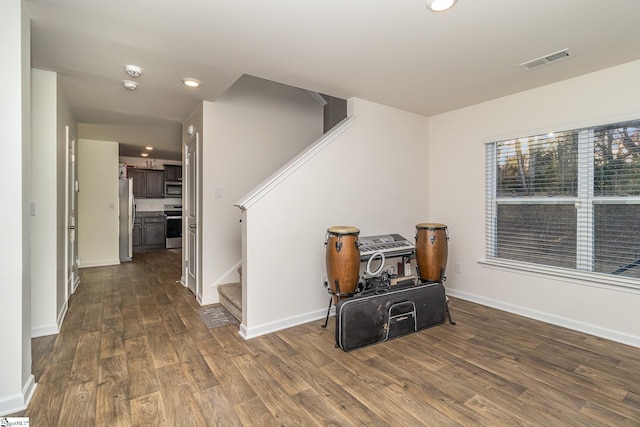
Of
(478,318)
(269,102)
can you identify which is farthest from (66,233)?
(478,318)

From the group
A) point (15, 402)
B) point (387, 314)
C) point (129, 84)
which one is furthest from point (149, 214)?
point (387, 314)

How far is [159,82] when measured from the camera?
286 cm

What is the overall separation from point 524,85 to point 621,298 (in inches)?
79.3

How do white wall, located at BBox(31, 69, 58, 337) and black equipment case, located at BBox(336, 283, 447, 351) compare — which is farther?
white wall, located at BBox(31, 69, 58, 337)

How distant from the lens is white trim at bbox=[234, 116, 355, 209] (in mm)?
2629

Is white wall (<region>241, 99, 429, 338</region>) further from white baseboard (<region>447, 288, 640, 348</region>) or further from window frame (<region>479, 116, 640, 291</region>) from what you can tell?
window frame (<region>479, 116, 640, 291</region>)

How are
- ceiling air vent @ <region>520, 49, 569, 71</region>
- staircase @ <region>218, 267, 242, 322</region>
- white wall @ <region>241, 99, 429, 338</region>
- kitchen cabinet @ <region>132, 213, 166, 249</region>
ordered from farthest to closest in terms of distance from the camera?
kitchen cabinet @ <region>132, 213, 166, 249</region> < staircase @ <region>218, 267, 242, 322</region> < white wall @ <region>241, 99, 429, 338</region> < ceiling air vent @ <region>520, 49, 569, 71</region>

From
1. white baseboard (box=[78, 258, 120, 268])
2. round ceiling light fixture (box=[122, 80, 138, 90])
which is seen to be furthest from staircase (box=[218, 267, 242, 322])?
white baseboard (box=[78, 258, 120, 268])

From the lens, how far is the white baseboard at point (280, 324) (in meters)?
2.62

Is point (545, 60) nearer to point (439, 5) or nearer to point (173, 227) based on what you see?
point (439, 5)

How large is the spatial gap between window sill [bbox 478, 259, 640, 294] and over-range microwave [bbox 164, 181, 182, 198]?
7118 mm

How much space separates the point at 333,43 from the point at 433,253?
6.87 feet

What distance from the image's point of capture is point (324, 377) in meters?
2.02

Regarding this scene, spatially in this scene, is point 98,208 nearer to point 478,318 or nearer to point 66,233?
point 66,233
